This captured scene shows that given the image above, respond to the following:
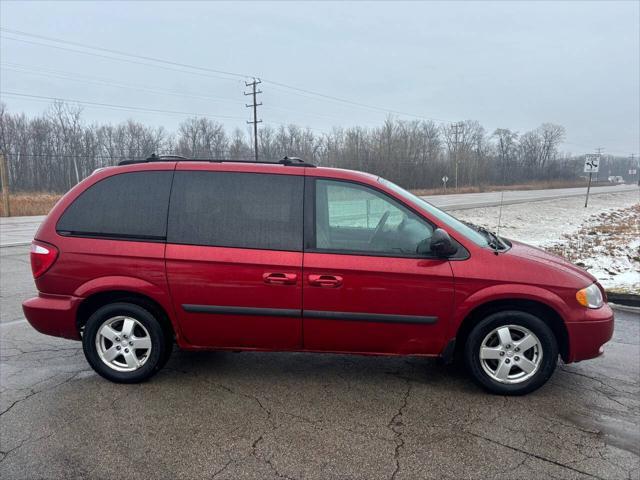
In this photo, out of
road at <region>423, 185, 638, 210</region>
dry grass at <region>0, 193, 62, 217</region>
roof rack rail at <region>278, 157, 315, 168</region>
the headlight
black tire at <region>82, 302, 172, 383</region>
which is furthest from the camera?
road at <region>423, 185, 638, 210</region>

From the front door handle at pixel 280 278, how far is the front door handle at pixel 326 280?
14cm

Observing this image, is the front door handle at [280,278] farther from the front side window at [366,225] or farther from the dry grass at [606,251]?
the dry grass at [606,251]

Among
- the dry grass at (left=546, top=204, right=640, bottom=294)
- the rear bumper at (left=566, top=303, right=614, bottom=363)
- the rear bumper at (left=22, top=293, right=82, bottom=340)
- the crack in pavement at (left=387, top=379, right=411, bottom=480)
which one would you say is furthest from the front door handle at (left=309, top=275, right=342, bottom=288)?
the dry grass at (left=546, top=204, right=640, bottom=294)

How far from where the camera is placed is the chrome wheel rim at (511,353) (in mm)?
3379

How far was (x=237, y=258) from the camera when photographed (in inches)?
132

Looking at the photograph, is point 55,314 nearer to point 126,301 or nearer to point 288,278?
point 126,301

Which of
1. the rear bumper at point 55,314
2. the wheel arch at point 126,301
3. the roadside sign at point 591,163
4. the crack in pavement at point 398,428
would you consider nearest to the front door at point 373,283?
the crack in pavement at point 398,428

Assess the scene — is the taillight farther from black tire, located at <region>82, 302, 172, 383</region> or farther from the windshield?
the windshield

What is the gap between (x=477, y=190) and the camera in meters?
54.3

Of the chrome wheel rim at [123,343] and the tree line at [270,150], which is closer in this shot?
the chrome wheel rim at [123,343]

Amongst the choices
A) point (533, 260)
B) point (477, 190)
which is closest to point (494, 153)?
point (477, 190)

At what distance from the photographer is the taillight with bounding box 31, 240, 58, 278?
353 cm

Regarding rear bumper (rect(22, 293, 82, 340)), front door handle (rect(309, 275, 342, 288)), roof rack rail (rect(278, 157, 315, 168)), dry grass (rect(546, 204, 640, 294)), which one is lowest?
dry grass (rect(546, 204, 640, 294))

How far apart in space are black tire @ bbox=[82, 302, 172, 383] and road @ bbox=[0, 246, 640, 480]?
0.36ft
